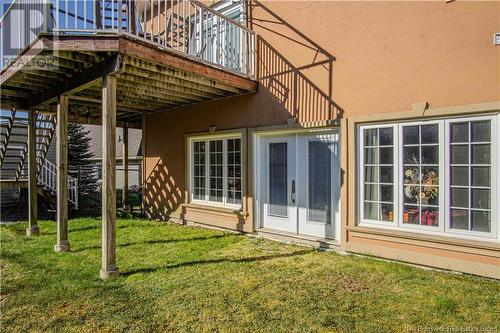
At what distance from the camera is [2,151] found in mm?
8438

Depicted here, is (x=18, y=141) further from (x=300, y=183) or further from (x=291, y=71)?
(x=300, y=183)

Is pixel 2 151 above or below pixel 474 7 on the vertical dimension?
below

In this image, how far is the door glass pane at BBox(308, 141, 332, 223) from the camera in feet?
19.2

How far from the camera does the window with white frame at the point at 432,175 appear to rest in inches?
166

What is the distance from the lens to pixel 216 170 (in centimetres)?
770

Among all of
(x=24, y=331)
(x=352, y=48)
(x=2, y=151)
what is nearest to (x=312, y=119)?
(x=352, y=48)

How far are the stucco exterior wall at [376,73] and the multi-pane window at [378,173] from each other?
0.22 meters

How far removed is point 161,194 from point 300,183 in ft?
14.9

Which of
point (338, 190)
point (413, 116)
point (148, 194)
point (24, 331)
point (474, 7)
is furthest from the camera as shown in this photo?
point (148, 194)

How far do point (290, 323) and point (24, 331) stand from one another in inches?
97.4

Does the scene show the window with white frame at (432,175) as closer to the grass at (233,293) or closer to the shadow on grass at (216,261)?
the grass at (233,293)

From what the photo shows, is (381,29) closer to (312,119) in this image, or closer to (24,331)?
(312,119)

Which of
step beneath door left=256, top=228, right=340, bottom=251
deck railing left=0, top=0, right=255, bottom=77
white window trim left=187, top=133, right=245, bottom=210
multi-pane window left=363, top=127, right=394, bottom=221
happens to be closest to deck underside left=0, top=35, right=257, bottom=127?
deck railing left=0, top=0, right=255, bottom=77

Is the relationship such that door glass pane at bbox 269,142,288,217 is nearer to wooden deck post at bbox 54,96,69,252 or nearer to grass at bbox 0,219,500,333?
Answer: grass at bbox 0,219,500,333
